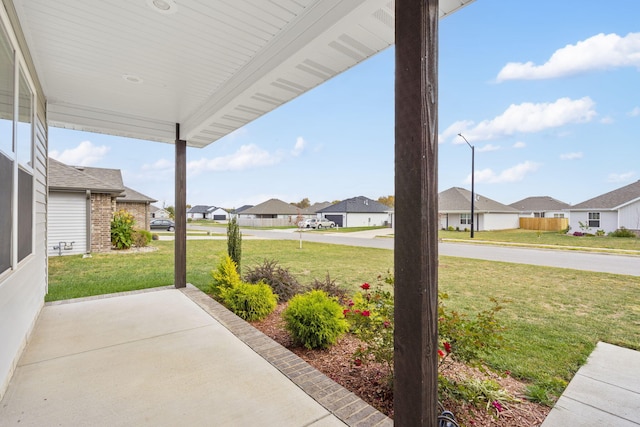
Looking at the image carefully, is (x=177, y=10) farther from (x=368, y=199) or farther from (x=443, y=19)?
(x=368, y=199)

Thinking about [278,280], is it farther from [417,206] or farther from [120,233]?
[120,233]

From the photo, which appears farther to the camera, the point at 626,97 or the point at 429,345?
the point at 626,97

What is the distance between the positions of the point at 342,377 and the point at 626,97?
4.63 metres

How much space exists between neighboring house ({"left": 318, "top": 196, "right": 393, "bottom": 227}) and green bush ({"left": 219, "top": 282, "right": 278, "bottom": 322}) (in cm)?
3409

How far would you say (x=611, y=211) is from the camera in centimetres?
1934

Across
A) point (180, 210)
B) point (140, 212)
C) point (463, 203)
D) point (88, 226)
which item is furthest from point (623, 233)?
point (140, 212)

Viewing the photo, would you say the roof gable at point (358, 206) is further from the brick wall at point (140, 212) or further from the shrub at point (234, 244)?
the shrub at point (234, 244)

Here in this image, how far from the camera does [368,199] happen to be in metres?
41.4

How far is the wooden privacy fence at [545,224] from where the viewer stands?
83.1ft

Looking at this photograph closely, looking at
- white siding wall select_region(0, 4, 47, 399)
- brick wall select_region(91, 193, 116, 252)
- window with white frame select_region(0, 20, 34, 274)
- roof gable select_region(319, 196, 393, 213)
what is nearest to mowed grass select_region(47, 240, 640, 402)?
brick wall select_region(91, 193, 116, 252)

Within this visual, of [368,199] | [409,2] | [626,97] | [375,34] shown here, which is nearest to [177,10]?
[375,34]

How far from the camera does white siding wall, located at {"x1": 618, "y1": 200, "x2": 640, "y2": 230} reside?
17552mm

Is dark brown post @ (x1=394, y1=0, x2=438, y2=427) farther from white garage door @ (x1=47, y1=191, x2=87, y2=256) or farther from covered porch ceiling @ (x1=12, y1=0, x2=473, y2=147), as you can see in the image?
white garage door @ (x1=47, y1=191, x2=87, y2=256)

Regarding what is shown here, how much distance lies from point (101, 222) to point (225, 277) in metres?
9.30
